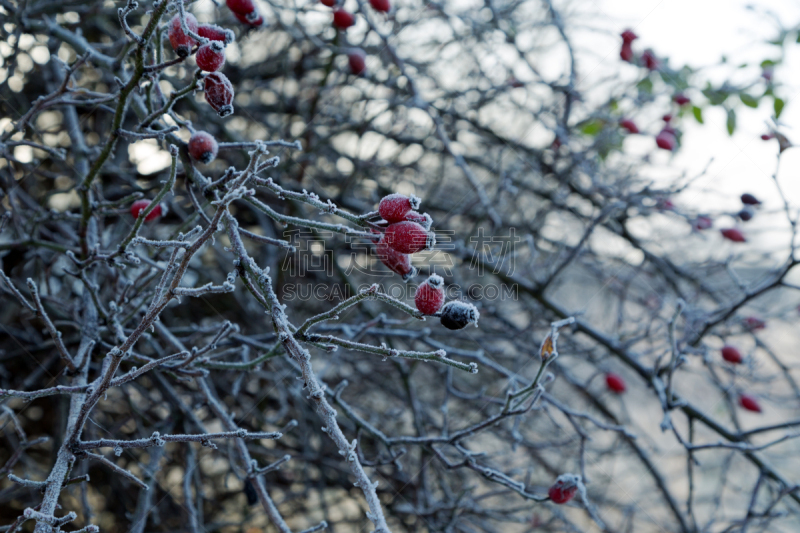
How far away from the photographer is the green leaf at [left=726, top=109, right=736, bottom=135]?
7.66 feet

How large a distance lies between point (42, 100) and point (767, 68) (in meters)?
2.62

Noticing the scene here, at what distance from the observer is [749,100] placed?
7.83 ft

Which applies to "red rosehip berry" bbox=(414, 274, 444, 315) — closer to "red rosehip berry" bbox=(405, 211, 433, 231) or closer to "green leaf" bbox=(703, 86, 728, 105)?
"red rosehip berry" bbox=(405, 211, 433, 231)

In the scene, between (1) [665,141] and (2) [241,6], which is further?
(1) [665,141]

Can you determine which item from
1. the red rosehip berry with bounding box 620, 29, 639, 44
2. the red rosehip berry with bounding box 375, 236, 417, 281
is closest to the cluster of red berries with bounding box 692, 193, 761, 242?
the red rosehip berry with bounding box 620, 29, 639, 44

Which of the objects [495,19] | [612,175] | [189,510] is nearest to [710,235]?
[612,175]

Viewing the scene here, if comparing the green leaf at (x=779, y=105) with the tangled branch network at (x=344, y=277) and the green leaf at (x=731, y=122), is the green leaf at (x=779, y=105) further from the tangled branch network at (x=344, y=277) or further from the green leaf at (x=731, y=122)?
the tangled branch network at (x=344, y=277)

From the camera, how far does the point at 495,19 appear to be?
244cm

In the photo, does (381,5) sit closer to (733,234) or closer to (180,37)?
(180,37)

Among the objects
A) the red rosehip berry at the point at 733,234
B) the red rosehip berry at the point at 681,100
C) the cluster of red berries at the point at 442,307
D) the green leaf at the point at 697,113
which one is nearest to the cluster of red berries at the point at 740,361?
the red rosehip berry at the point at 733,234

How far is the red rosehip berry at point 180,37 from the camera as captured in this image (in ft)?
3.54

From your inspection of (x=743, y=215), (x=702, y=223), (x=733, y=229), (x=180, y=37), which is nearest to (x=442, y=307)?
(x=180, y=37)

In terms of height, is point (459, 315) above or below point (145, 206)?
above

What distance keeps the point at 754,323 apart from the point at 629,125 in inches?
39.7
